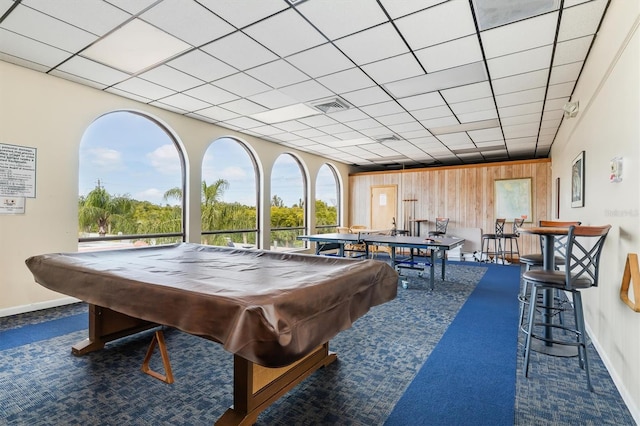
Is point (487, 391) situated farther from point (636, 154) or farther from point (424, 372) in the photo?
point (636, 154)

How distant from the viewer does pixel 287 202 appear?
8305mm

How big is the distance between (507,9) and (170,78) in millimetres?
3691

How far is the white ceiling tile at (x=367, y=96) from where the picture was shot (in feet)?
14.4

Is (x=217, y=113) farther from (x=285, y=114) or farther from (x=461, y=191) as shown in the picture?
(x=461, y=191)

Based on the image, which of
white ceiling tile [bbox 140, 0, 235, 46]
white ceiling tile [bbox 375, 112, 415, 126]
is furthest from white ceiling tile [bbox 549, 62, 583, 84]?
white ceiling tile [bbox 140, 0, 235, 46]

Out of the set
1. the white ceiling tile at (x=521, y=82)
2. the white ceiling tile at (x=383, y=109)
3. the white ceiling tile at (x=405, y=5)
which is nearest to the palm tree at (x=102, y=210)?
the white ceiling tile at (x=383, y=109)

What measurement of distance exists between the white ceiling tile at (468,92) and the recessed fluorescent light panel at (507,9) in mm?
1388

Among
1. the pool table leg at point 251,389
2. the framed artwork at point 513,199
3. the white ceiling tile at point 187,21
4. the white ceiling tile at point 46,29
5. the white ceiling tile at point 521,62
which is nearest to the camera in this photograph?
the pool table leg at point 251,389

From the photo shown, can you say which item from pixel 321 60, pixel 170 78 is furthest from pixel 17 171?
pixel 321 60

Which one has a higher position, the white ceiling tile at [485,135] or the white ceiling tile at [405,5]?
the white ceiling tile at [405,5]

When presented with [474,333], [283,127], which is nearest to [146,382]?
[474,333]

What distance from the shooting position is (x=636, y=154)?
191 centimetres

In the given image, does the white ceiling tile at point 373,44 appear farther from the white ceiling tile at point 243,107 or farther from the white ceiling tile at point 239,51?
the white ceiling tile at point 243,107

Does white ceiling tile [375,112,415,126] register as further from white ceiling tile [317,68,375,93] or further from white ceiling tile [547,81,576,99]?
white ceiling tile [547,81,576,99]
